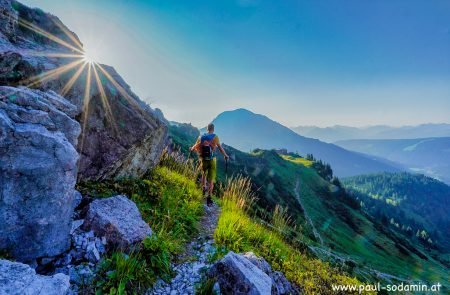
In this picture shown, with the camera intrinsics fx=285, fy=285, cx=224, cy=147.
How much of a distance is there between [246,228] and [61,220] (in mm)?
6199

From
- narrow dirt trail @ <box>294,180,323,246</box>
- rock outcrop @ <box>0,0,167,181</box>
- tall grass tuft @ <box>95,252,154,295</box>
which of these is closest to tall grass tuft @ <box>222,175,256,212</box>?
rock outcrop @ <box>0,0,167,181</box>

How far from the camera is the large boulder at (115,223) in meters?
6.68

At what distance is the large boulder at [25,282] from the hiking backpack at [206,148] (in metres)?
9.14

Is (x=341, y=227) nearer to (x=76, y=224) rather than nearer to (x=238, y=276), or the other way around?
(x=238, y=276)

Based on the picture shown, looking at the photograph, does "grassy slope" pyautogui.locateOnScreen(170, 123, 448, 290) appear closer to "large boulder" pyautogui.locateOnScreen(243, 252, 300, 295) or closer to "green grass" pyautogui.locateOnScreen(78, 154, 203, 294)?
"green grass" pyautogui.locateOnScreen(78, 154, 203, 294)

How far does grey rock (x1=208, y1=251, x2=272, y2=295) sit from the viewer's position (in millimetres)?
6418

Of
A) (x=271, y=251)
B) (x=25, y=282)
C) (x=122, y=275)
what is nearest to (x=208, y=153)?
(x=271, y=251)

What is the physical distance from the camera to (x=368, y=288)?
11.2 metres

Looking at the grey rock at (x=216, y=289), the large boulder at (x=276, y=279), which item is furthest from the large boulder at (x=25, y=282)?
the large boulder at (x=276, y=279)

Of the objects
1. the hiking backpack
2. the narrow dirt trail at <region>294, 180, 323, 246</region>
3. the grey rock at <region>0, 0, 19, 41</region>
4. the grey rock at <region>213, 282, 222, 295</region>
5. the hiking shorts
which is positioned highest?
the grey rock at <region>0, 0, 19, 41</region>

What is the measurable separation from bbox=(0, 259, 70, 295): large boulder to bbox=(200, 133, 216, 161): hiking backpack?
914cm

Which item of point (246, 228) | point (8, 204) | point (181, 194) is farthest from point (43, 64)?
point (246, 228)

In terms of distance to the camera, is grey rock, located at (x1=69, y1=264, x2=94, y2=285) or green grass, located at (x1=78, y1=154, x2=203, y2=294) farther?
green grass, located at (x1=78, y1=154, x2=203, y2=294)

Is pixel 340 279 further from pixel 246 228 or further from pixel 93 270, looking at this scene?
pixel 93 270
